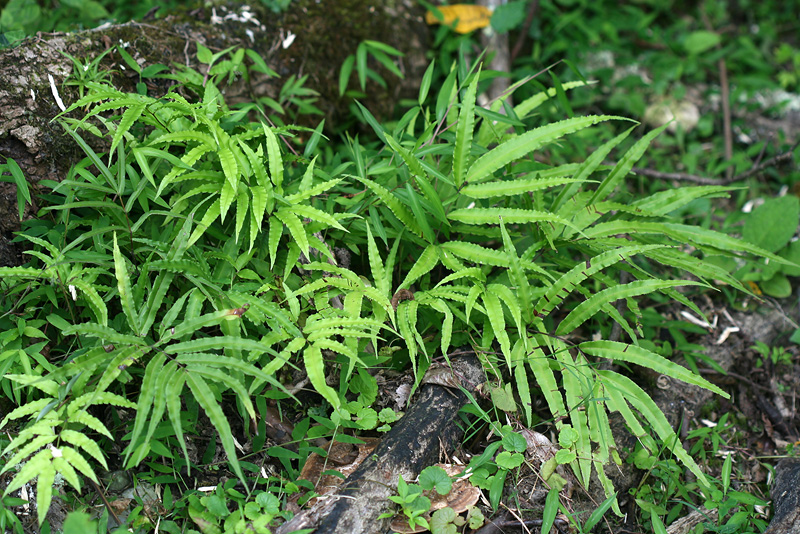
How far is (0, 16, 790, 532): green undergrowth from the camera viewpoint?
172 cm

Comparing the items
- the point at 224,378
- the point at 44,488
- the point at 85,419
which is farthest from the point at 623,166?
the point at 44,488

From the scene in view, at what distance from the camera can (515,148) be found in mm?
2211

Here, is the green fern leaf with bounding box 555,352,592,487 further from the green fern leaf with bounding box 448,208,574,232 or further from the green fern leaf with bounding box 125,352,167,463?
the green fern leaf with bounding box 125,352,167,463

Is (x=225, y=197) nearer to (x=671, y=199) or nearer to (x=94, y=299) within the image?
(x=94, y=299)

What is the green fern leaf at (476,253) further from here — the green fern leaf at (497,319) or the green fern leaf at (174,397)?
the green fern leaf at (174,397)

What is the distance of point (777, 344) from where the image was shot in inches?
109

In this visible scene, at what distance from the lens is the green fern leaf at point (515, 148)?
218cm

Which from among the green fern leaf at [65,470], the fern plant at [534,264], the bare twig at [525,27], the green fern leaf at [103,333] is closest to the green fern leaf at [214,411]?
the green fern leaf at [103,333]

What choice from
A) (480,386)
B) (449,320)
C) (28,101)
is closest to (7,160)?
(28,101)

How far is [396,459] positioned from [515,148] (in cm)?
120

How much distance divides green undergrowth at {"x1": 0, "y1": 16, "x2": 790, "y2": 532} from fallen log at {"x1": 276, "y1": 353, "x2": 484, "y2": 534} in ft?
0.25

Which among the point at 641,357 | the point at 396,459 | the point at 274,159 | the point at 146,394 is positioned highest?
the point at 274,159

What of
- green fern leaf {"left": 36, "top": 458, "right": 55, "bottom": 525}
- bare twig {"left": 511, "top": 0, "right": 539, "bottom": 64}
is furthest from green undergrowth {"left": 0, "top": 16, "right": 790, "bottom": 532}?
bare twig {"left": 511, "top": 0, "right": 539, "bottom": 64}

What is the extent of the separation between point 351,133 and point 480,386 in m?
1.77
